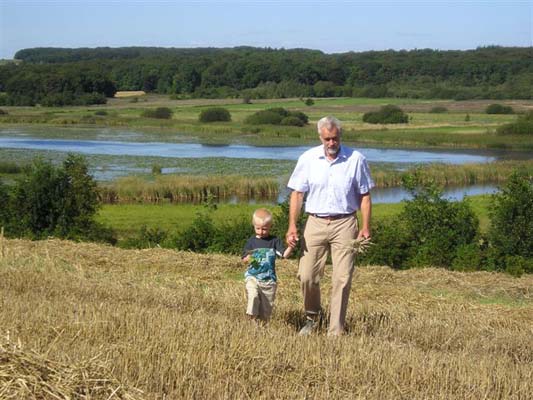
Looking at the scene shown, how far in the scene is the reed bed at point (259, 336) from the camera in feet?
23.0

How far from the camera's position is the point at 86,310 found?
9289 millimetres

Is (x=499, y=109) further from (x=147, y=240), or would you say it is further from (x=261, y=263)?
(x=261, y=263)

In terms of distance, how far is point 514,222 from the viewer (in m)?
18.2

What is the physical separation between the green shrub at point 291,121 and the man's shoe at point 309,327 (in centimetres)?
7744

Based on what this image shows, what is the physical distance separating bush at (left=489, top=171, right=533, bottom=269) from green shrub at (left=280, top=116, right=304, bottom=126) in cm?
6822

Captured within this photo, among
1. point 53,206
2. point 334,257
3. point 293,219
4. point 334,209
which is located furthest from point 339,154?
point 53,206

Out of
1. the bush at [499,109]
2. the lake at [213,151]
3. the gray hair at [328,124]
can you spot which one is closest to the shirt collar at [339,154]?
the gray hair at [328,124]

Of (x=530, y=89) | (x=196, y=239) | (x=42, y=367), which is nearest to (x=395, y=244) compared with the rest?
(x=196, y=239)

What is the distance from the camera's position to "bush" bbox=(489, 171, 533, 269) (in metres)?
17.9

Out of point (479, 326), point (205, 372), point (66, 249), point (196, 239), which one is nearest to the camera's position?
point (205, 372)

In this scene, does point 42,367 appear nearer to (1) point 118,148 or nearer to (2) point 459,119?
(1) point 118,148

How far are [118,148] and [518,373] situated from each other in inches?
2159

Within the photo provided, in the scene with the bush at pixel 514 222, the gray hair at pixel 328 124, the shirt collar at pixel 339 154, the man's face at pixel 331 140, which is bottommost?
the bush at pixel 514 222

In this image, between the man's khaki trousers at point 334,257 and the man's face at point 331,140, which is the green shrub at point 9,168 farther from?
the man's face at point 331,140
